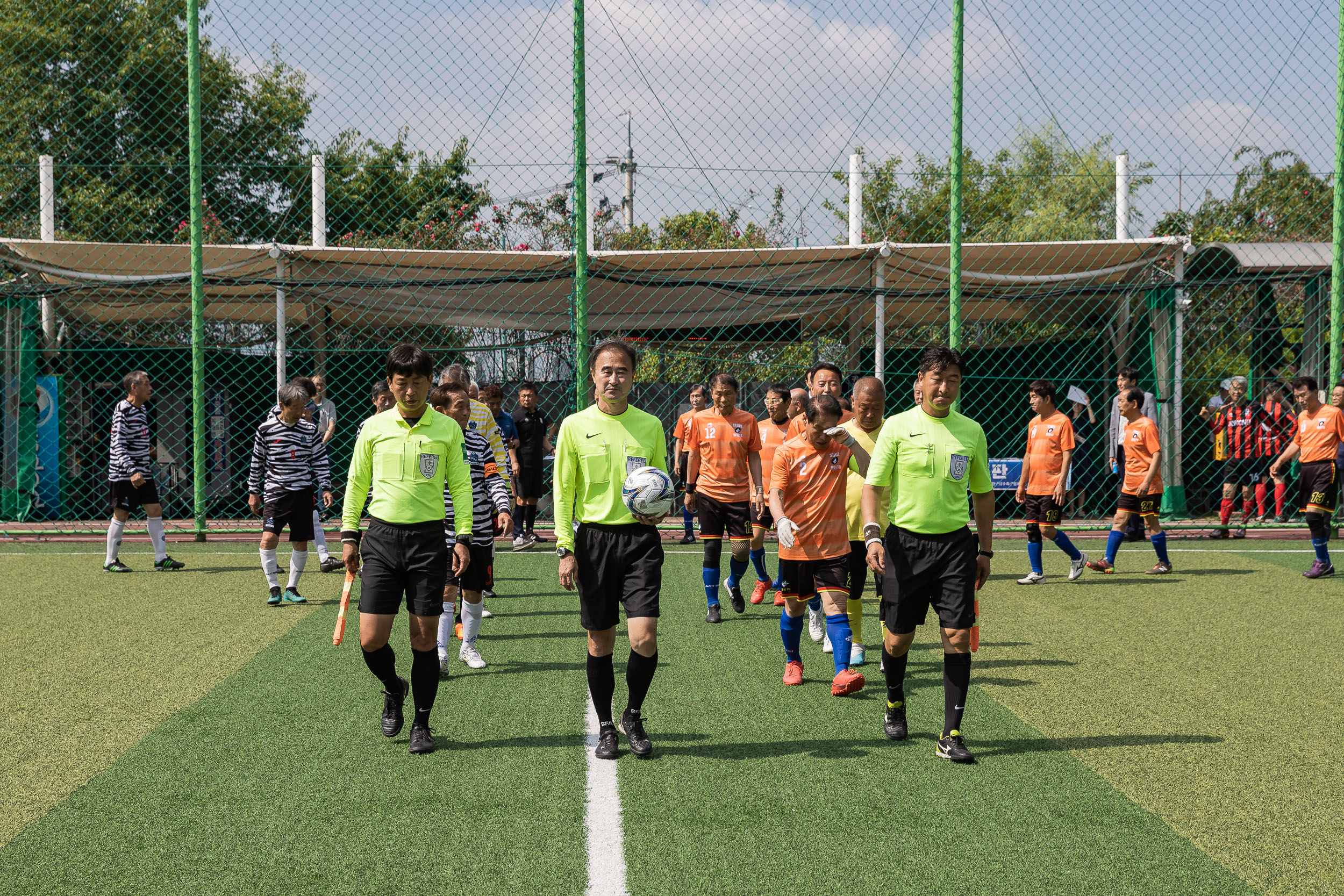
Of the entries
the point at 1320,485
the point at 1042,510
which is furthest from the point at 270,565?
the point at 1320,485

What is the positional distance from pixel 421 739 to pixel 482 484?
2.47m

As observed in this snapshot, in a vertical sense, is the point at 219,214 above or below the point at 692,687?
above

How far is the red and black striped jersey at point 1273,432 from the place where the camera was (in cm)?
1398

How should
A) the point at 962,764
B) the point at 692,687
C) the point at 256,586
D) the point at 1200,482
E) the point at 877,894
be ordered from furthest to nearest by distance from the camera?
the point at 1200,482
the point at 256,586
the point at 692,687
the point at 962,764
the point at 877,894

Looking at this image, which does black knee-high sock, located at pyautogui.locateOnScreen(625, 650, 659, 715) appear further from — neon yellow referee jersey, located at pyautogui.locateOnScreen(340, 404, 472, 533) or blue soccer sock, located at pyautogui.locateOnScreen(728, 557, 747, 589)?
blue soccer sock, located at pyautogui.locateOnScreen(728, 557, 747, 589)

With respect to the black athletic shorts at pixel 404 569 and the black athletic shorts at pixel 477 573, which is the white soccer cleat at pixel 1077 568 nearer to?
the black athletic shorts at pixel 477 573

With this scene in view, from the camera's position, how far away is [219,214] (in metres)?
15.6

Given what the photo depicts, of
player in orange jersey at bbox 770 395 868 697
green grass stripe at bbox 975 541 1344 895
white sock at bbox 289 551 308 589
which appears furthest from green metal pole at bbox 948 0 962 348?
white sock at bbox 289 551 308 589

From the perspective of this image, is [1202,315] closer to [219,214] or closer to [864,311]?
[864,311]

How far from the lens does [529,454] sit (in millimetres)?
13266

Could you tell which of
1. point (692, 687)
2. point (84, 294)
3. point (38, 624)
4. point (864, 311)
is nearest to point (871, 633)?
point (692, 687)

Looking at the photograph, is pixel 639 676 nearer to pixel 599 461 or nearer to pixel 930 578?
pixel 599 461

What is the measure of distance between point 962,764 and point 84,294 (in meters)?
13.2

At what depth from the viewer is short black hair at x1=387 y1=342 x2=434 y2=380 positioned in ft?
16.3
